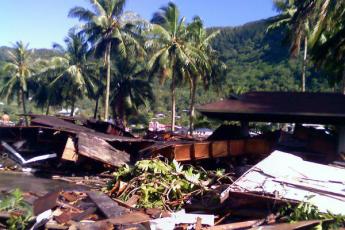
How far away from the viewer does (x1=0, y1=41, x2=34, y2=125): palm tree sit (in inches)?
1945

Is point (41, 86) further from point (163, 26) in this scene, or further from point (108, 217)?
point (108, 217)

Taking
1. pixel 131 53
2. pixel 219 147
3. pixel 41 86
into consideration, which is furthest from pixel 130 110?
pixel 219 147

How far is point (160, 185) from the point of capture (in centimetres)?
960

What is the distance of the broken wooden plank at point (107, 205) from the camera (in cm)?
793

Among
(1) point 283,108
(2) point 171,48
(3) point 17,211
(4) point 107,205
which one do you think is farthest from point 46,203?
(2) point 171,48

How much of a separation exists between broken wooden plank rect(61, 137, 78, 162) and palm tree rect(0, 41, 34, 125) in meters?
37.1

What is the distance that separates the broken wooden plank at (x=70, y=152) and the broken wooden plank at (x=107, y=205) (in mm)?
5332

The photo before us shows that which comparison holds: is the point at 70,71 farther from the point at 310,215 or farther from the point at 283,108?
the point at 310,215

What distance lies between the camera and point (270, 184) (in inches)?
317

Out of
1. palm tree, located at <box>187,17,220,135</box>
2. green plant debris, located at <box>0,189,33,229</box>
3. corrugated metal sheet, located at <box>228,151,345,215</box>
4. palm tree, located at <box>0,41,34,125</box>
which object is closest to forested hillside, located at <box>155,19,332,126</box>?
palm tree, located at <box>187,17,220,135</box>

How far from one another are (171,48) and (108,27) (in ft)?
16.0

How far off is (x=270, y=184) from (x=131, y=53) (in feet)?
87.0

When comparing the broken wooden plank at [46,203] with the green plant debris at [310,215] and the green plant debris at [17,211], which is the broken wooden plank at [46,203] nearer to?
the green plant debris at [17,211]

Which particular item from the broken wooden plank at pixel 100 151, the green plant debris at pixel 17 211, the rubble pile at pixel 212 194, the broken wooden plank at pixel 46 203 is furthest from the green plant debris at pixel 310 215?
the broken wooden plank at pixel 100 151
